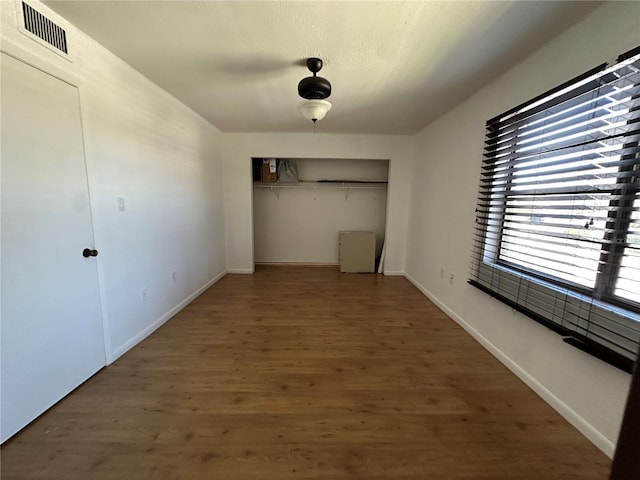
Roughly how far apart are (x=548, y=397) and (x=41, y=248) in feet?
10.7

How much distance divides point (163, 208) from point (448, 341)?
3.08 m

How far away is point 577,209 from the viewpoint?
59.1 inches

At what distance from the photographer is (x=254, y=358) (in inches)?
81.5

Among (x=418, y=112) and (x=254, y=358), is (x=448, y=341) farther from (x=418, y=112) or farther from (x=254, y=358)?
(x=418, y=112)

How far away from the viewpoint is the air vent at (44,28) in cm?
140

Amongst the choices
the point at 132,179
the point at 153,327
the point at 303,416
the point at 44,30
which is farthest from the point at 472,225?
the point at 44,30

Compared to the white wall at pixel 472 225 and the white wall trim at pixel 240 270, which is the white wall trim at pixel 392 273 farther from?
the white wall trim at pixel 240 270

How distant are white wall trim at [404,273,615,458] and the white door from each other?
3.12 m

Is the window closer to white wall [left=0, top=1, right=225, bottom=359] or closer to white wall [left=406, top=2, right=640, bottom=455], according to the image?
white wall [left=406, top=2, right=640, bottom=455]

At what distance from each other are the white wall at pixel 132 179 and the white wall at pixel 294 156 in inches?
34.5

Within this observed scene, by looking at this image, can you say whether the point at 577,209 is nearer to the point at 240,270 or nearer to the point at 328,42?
the point at 328,42

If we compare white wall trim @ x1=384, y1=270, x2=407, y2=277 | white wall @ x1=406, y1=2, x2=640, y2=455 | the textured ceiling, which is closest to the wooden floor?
white wall @ x1=406, y1=2, x2=640, y2=455

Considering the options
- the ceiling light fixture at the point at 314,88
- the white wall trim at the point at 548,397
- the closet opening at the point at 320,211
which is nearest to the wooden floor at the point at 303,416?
the white wall trim at the point at 548,397

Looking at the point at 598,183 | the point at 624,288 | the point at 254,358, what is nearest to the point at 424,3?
the point at 598,183
